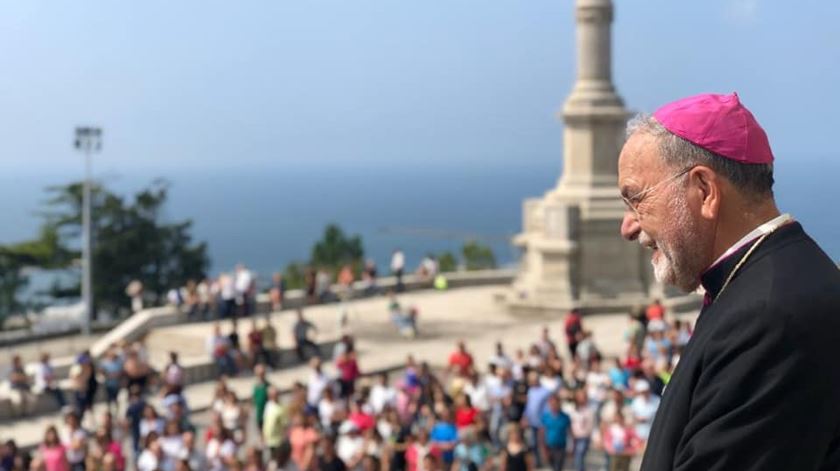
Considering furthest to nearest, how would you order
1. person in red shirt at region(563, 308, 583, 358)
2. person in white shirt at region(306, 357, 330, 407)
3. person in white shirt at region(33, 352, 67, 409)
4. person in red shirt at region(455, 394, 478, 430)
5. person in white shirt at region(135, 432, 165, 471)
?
person in red shirt at region(563, 308, 583, 358) < person in white shirt at region(33, 352, 67, 409) < person in white shirt at region(306, 357, 330, 407) < person in red shirt at region(455, 394, 478, 430) < person in white shirt at region(135, 432, 165, 471)

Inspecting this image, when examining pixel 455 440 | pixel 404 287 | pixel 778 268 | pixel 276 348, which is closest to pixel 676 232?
pixel 778 268

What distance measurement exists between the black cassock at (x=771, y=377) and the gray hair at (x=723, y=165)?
0.13 m

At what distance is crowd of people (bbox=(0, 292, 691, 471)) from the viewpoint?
1161 centimetres

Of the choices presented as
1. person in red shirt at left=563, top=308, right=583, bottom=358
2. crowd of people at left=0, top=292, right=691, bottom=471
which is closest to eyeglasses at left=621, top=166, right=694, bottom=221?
crowd of people at left=0, top=292, right=691, bottom=471

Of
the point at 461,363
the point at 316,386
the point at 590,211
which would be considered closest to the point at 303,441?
the point at 316,386

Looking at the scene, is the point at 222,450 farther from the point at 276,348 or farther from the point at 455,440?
the point at 276,348

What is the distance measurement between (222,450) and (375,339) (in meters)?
12.9

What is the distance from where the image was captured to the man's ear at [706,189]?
6.06 feet

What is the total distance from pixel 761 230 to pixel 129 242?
168 feet

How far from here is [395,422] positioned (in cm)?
1262

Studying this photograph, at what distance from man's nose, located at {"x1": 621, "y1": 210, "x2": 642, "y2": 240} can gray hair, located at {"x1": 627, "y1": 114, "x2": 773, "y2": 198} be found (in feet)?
0.54

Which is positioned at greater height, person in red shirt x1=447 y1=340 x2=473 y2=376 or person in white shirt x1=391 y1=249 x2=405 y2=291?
person in white shirt x1=391 y1=249 x2=405 y2=291

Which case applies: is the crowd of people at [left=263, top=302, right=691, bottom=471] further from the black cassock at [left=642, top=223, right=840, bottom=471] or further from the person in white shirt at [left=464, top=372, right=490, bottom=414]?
the black cassock at [left=642, top=223, right=840, bottom=471]

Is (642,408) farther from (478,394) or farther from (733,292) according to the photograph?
(733,292)
